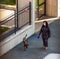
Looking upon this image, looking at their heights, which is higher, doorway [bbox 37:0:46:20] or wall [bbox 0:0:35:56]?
doorway [bbox 37:0:46:20]

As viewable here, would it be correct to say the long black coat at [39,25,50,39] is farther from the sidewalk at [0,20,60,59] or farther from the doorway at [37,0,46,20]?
the doorway at [37,0,46,20]

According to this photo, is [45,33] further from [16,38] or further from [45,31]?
[16,38]

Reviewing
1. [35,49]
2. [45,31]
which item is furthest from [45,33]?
[35,49]

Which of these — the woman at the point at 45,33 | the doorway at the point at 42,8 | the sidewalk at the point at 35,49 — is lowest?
the sidewalk at the point at 35,49

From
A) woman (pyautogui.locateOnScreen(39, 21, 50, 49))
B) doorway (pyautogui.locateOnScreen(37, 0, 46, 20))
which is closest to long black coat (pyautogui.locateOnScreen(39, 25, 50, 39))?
woman (pyautogui.locateOnScreen(39, 21, 50, 49))

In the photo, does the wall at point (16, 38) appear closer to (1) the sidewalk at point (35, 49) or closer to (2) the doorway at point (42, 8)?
(1) the sidewalk at point (35, 49)

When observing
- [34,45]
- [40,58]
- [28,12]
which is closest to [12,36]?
[34,45]

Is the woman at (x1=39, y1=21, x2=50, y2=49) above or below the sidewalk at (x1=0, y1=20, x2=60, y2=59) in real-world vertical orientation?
above

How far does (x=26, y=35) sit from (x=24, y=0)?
0.39 meters

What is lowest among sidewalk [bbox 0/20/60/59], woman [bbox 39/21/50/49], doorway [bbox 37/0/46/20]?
sidewalk [bbox 0/20/60/59]

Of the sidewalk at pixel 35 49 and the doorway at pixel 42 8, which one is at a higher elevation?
the doorway at pixel 42 8

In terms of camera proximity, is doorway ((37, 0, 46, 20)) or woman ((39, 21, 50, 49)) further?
doorway ((37, 0, 46, 20))

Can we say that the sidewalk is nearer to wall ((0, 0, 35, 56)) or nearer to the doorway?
wall ((0, 0, 35, 56))

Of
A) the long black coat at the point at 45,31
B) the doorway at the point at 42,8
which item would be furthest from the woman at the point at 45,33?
the doorway at the point at 42,8
